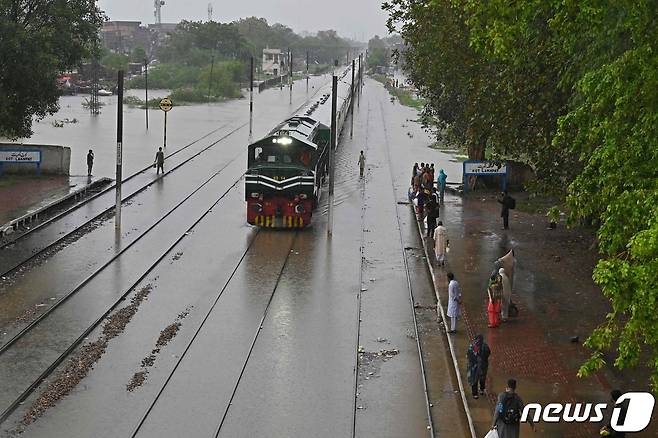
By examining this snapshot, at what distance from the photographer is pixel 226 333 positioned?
18047mm

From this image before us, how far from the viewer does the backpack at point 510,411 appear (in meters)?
12.2

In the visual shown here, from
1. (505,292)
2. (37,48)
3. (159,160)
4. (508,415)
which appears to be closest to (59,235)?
(37,48)

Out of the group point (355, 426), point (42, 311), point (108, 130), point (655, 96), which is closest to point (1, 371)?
point (42, 311)

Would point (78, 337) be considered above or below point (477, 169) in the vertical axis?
below

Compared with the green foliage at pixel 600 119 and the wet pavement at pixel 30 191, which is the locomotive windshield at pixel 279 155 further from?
the green foliage at pixel 600 119

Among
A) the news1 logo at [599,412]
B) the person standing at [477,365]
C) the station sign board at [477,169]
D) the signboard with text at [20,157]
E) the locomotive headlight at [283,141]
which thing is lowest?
the news1 logo at [599,412]

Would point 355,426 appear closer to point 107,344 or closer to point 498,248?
point 107,344

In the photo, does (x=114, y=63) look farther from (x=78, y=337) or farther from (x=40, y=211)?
(x=78, y=337)

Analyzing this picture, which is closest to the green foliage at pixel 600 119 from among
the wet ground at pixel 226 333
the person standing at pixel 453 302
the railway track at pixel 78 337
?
the person standing at pixel 453 302

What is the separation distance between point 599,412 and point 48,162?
2813 cm

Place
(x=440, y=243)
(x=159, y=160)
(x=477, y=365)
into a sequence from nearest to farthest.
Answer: (x=477, y=365) → (x=440, y=243) → (x=159, y=160)

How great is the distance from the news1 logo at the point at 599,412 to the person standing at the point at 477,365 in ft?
2.79

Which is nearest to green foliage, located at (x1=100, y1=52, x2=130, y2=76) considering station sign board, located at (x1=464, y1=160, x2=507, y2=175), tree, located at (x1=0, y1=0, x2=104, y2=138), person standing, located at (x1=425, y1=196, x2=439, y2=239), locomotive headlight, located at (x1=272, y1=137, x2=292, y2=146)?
tree, located at (x1=0, y1=0, x2=104, y2=138)

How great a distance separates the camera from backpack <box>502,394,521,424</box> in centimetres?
1216
